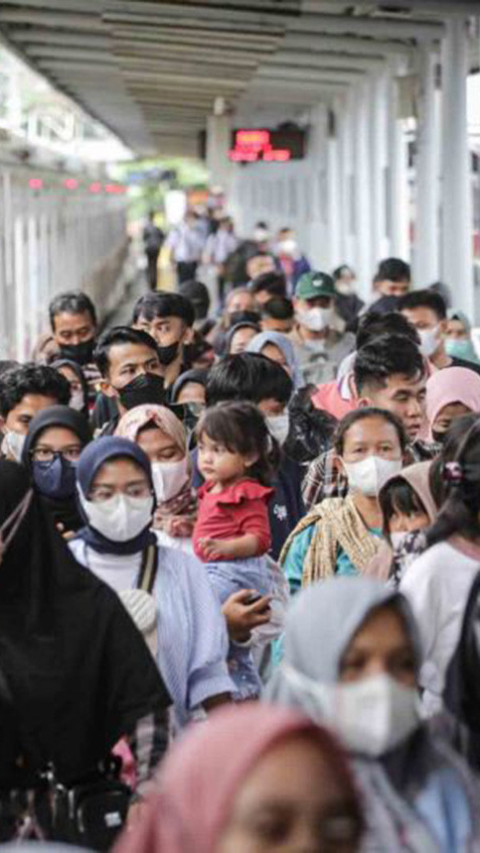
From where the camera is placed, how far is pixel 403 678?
3812mm

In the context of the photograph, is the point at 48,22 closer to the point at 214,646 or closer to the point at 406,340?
the point at 406,340

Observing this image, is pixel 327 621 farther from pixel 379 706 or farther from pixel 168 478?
pixel 168 478

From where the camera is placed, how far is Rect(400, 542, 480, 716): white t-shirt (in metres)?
4.98

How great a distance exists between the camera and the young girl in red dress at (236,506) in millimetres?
6559

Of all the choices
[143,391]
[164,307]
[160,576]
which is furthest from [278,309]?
[160,576]

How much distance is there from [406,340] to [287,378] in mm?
540

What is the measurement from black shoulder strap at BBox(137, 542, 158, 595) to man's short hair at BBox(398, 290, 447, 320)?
617cm

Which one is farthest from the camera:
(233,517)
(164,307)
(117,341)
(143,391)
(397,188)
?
(397,188)

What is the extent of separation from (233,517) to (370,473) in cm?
47

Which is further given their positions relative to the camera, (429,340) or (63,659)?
(429,340)

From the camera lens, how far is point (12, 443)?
8.18 metres

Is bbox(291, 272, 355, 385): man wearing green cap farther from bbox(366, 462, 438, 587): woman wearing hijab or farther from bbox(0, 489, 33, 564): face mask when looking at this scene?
bbox(0, 489, 33, 564): face mask

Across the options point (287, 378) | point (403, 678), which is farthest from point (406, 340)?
point (403, 678)

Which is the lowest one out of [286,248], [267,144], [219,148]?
[286,248]
